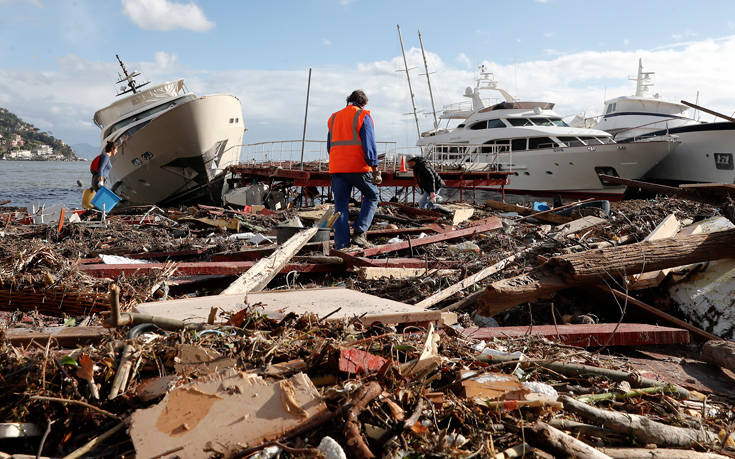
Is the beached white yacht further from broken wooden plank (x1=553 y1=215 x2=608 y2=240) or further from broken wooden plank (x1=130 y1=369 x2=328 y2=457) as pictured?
broken wooden plank (x1=130 y1=369 x2=328 y2=457)

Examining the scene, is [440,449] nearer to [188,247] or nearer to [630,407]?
[630,407]

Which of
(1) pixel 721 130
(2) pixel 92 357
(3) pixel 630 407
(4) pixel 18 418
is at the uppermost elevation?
(1) pixel 721 130

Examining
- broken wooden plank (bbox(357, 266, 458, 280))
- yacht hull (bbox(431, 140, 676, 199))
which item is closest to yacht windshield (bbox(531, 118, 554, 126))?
yacht hull (bbox(431, 140, 676, 199))

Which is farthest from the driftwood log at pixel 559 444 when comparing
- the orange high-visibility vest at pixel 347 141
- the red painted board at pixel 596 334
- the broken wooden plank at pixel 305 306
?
the orange high-visibility vest at pixel 347 141

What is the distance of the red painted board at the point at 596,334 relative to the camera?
11.2 ft

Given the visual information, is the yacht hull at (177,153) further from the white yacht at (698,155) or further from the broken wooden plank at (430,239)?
the white yacht at (698,155)

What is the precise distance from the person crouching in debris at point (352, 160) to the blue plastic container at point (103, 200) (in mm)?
4396

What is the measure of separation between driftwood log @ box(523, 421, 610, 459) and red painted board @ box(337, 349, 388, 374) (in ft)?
2.17

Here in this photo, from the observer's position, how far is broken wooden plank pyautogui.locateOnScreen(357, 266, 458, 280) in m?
5.10

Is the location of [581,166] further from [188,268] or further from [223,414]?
[223,414]

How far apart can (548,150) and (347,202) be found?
15745 mm

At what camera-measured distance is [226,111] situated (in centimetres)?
1841

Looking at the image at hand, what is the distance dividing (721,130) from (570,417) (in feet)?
63.1

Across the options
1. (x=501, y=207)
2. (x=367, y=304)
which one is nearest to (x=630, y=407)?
(x=367, y=304)
